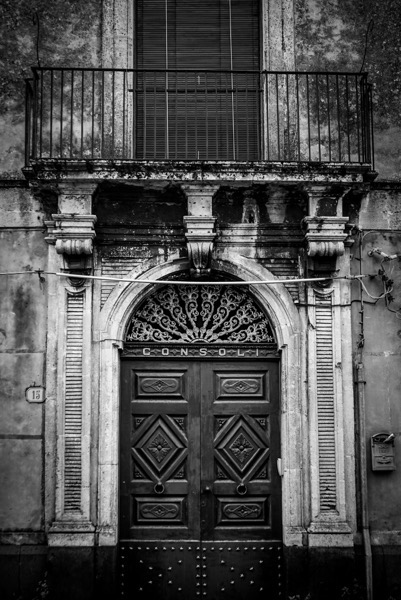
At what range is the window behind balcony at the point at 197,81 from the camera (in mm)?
7934

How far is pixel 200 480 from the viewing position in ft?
24.3

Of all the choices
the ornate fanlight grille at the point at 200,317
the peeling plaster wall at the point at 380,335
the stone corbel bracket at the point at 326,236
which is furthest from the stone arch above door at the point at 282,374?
the peeling plaster wall at the point at 380,335

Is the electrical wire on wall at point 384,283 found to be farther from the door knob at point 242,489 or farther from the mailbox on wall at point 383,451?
the door knob at point 242,489

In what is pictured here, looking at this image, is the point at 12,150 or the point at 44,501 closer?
the point at 44,501

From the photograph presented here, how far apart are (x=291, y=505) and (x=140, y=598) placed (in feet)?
5.33

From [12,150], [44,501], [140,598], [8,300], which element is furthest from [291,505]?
[12,150]

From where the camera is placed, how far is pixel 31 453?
7.19 m

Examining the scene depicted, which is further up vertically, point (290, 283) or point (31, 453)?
point (290, 283)

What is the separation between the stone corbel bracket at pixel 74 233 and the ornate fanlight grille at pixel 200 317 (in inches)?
33.3

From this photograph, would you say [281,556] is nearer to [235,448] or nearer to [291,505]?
[291,505]

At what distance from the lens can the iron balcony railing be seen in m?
7.66

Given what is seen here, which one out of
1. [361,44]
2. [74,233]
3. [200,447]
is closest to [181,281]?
[74,233]

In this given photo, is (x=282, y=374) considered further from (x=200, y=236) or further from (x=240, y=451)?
(x=200, y=236)

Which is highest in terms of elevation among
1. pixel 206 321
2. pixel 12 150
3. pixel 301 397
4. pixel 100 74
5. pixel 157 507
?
pixel 100 74
